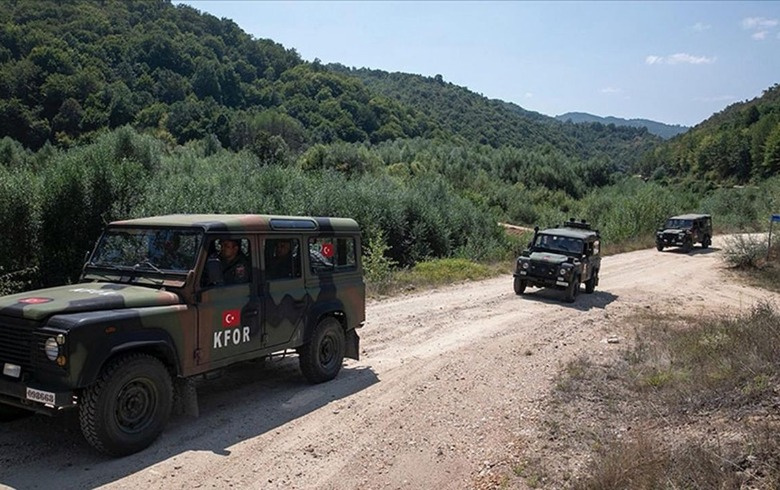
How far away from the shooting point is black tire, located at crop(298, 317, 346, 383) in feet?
26.6

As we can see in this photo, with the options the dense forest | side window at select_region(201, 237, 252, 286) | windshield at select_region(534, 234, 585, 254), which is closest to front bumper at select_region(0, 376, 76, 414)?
side window at select_region(201, 237, 252, 286)

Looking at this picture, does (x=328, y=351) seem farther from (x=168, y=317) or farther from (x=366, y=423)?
(x=168, y=317)

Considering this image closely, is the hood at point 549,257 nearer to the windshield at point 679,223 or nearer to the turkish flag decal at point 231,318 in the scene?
the turkish flag decal at point 231,318

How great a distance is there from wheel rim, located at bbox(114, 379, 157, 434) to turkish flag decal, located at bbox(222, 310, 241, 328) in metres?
1.09

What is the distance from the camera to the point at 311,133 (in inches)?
3403

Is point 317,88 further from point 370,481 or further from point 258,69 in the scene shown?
point 370,481

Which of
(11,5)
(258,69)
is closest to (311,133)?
(258,69)

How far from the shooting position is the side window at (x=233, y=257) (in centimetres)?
674

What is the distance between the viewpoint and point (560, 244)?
17.6 meters

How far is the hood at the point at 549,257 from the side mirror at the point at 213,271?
12.0 m

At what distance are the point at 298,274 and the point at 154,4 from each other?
12055cm

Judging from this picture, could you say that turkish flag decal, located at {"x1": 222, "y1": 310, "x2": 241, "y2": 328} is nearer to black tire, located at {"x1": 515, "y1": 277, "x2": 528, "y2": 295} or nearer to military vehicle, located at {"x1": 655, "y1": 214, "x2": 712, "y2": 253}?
black tire, located at {"x1": 515, "y1": 277, "x2": 528, "y2": 295}

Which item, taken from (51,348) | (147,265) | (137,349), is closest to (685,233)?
(147,265)

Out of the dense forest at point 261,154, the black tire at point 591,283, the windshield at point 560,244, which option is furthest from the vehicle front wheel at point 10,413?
the black tire at point 591,283
